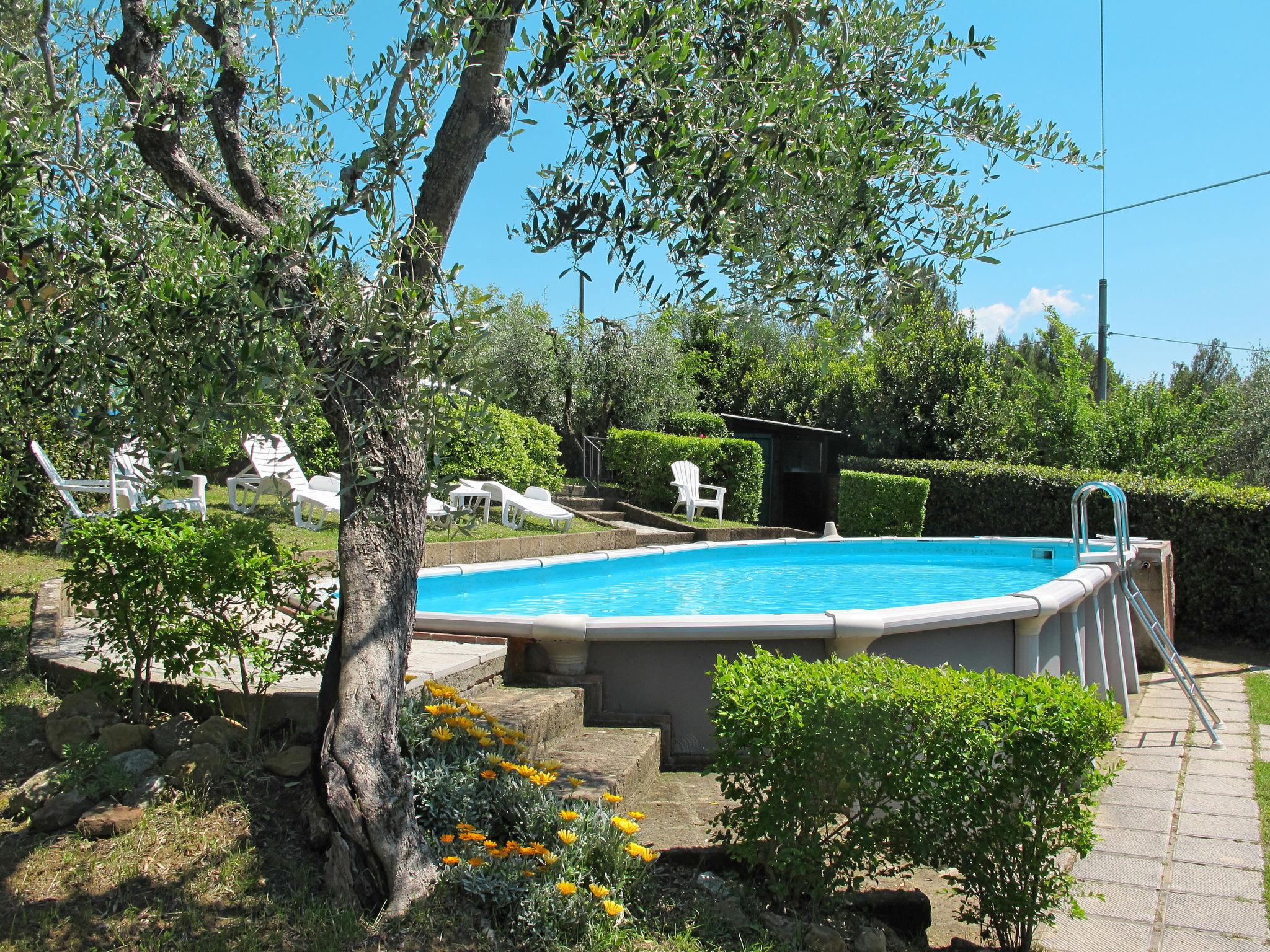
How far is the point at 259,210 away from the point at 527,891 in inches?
120

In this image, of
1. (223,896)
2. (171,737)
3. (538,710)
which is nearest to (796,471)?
(538,710)

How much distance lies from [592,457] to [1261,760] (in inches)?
571

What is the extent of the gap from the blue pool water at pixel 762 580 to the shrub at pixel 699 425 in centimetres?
749

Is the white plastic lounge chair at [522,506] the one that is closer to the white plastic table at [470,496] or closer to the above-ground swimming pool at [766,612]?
the white plastic table at [470,496]

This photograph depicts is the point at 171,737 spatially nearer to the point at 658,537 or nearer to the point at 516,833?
the point at 516,833

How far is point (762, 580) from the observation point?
1134 centimetres

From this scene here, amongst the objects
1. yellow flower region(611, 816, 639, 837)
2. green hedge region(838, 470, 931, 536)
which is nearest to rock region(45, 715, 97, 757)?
yellow flower region(611, 816, 639, 837)

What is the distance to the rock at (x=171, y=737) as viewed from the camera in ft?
13.2

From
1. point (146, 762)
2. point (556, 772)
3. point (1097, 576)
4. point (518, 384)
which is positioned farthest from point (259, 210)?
point (518, 384)

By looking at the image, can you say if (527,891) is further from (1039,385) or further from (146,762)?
(1039,385)

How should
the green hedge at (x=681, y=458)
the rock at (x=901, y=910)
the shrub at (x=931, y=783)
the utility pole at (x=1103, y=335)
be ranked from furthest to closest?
the utility pole at (x=1103, y=335)
the green hedge at (x=681, y=458)
the rock at (x=901, y=910)
the shrub at (x=931, y=783)

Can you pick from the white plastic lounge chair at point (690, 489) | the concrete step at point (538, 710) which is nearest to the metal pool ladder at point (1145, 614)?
the concrete step at point (538, 710)

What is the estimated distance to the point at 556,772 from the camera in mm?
3957

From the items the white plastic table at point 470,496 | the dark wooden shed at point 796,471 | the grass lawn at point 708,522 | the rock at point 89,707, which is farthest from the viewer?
the dark wooden shed at point 796,471
